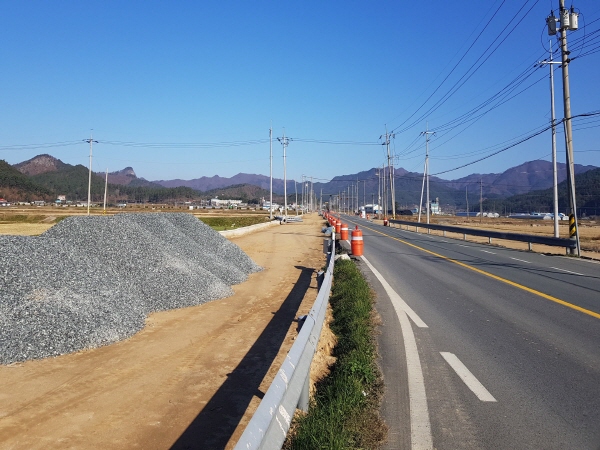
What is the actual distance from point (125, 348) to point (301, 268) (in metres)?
10.7

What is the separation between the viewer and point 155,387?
5.92m

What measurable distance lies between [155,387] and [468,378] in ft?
11.3

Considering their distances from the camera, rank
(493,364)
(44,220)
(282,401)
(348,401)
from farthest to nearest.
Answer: (44,220), (493,364), (348,401), (282,401)

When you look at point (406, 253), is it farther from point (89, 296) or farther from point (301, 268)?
point (89, 296)

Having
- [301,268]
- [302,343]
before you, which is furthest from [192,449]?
[301,268]

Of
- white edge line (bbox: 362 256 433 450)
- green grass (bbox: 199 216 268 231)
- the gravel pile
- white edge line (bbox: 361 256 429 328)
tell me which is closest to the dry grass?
green grass (bbox: 199 216 268 231)

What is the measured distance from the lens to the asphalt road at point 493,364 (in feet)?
14.6

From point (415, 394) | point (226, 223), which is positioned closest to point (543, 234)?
point (226, 223)

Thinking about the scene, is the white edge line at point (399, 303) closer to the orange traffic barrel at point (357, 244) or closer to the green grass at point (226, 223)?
the orange traffic barrel at point (357, 244)

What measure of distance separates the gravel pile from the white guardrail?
154 inches

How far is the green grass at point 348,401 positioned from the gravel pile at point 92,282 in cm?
354

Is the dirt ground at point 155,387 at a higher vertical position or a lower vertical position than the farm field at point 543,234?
lower

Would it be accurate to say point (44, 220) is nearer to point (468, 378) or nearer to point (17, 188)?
point (468, 378)

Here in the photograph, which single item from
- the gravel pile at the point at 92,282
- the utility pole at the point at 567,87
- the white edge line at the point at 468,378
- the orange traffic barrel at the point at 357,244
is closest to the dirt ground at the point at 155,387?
the gravel pile at the point at 92,282
